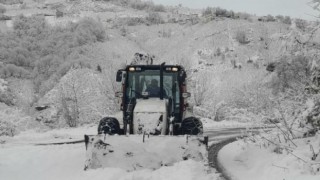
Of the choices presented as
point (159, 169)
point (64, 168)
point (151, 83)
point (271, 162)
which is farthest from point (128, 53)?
point (159, 169)

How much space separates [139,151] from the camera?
11.6 meters

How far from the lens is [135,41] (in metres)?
52.5

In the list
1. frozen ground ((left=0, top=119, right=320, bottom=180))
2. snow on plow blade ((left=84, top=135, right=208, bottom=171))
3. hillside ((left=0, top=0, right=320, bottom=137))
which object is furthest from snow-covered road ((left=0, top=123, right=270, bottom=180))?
hillside ((left=0, top=0, right=320, bottom=137))

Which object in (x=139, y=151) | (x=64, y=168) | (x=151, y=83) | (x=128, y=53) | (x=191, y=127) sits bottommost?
(x=64, y=168)

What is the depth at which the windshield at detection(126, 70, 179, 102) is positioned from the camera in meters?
14.1

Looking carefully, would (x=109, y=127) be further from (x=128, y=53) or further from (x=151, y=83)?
(x=128, y=53)

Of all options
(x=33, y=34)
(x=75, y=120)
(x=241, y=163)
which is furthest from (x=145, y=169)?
(x=33, y=34)

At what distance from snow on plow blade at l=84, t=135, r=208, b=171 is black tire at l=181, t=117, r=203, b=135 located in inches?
62.6

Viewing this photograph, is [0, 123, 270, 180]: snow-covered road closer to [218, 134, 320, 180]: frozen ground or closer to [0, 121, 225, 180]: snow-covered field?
[0, 121, 225, 180]: snow-covered field

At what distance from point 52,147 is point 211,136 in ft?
20.2

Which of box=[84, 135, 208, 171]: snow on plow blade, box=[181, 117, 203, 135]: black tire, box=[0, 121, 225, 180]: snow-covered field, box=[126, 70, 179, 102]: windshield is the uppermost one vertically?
box=[126, 70, 179, 102]: windshield

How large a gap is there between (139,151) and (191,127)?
228cm

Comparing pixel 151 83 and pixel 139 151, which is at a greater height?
pixel 151 83

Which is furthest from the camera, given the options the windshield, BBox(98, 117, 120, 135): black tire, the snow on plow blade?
the windshield
